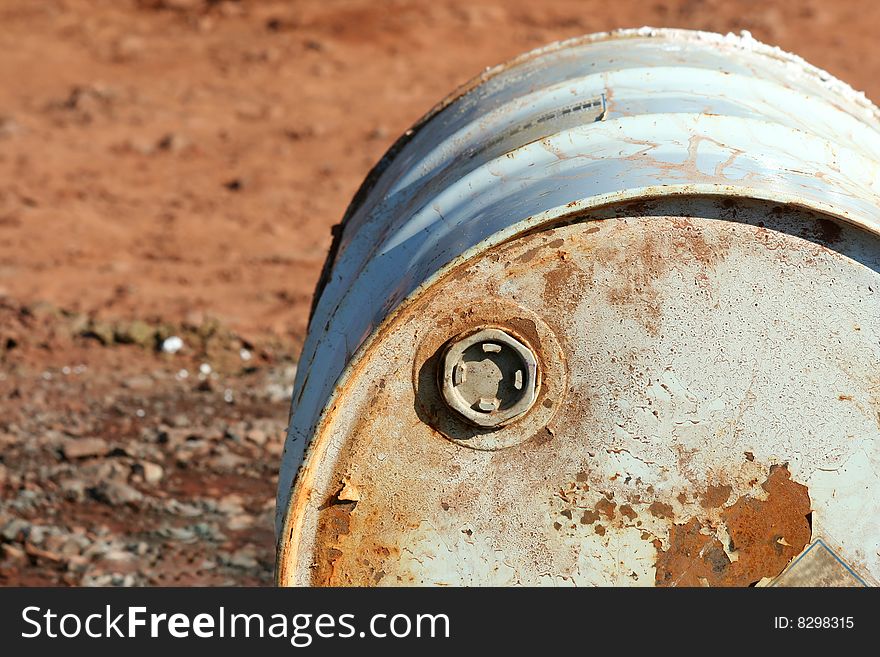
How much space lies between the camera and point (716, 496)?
2676 mm

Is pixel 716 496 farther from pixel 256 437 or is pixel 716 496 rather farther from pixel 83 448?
pixel 83 448

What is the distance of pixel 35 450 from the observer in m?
5.20

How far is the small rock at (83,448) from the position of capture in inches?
202

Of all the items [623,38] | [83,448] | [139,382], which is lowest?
[83,448]

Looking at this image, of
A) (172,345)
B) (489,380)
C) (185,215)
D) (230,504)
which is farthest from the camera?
(185,215)

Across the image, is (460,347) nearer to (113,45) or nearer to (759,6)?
(113,45)

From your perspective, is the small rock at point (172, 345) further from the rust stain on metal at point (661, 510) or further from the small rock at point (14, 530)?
the rust stain on metal at point (661, 510)

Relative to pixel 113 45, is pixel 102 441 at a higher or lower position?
lower

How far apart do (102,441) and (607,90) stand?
3.07m

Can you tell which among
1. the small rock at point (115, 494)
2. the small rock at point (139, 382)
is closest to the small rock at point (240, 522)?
the small rock at point (115, 494)

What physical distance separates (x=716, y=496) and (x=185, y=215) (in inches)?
224

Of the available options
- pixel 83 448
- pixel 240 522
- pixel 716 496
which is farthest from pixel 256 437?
pixel 716 496

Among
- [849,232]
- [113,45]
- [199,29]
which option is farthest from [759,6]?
[849,232]

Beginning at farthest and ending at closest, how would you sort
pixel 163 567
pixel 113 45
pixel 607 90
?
pixel 113 45 → pixel 163 567 → pixel 607 90
